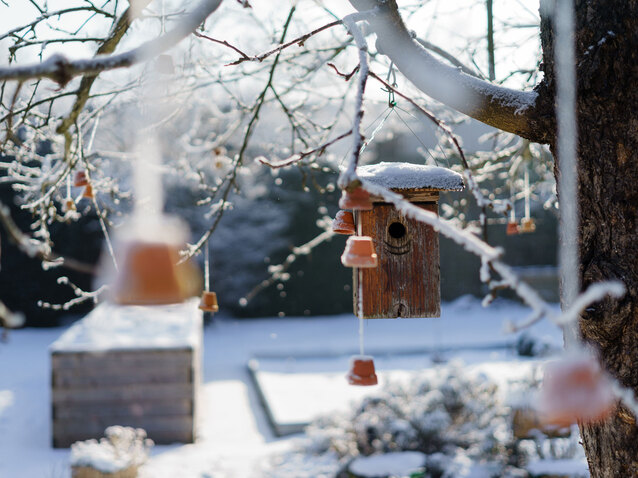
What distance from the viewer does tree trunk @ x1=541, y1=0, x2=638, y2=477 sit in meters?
1.83

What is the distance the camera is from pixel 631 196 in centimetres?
184

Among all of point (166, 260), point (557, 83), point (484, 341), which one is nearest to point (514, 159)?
point (557, 83)

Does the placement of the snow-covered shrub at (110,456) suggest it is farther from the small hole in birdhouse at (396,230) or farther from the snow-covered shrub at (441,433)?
the small hole in birdhouse at (396,230)

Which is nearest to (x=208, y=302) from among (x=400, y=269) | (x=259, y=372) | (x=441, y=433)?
(x=400, y=269)

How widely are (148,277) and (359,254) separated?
1.00 meters

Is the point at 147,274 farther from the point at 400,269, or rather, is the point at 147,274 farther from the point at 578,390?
the point at 578,390

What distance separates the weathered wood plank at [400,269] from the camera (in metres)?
2.25

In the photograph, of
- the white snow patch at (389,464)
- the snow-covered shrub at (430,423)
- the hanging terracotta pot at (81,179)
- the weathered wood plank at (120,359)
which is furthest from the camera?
the weathered wood plank at (120,359)

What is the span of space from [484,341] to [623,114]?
10287 mm

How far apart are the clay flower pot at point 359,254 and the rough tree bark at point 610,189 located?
26.8 inches

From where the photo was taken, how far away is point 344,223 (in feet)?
7.97

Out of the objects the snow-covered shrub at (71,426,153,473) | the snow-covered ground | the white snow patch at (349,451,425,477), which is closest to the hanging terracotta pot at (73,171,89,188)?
the snow-covered ground

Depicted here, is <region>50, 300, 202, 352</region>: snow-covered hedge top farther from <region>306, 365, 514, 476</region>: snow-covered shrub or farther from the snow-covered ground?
<region>306, 365, 514, 476</region>: snow-covered shrub

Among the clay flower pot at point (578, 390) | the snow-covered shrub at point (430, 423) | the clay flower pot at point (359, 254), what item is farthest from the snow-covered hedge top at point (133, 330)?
the clay flower pot at point (578, 390)
